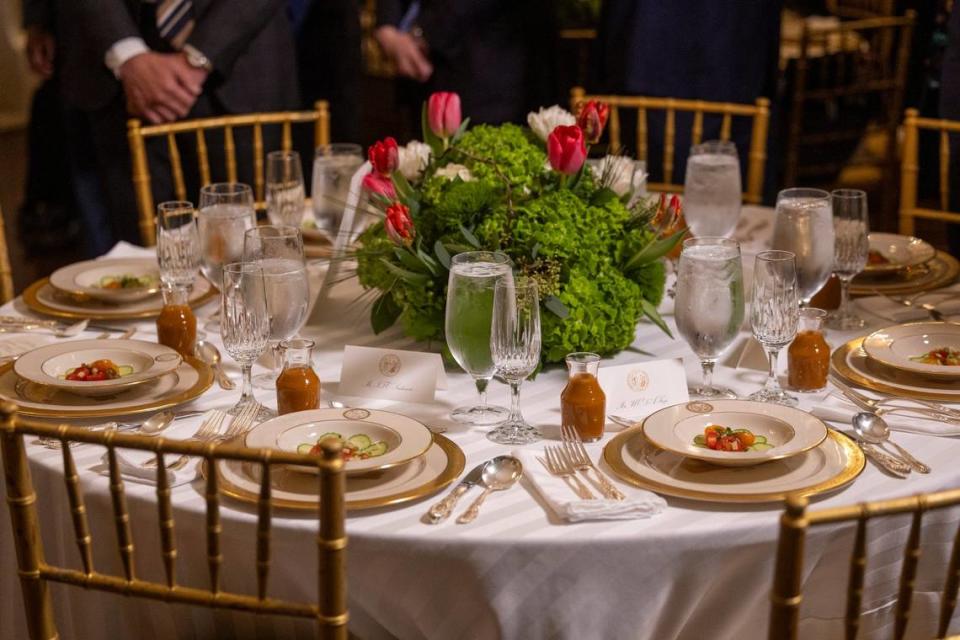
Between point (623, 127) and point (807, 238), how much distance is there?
7.55 feet

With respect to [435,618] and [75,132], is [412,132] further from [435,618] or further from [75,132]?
[435,618]

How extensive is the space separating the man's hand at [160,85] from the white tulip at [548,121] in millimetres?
1620

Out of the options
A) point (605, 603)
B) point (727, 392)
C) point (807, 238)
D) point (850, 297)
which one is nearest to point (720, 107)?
point (850, 297)

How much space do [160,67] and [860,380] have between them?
215 centimetres

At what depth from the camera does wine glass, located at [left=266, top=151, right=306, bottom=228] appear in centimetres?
222

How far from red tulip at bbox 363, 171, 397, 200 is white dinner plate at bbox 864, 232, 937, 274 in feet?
2.73

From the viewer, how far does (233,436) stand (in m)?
1.46

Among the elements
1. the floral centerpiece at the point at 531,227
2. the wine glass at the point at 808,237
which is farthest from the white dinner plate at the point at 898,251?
the floral centerpiece at the point at 531,227

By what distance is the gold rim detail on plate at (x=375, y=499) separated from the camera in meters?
1.26

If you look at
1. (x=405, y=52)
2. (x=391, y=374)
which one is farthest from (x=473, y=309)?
(x=405, y=52)

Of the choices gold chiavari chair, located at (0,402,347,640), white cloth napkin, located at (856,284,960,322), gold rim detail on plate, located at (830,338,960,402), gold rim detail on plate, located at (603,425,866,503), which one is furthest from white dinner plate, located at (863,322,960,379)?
gold chiavari chair, located at (0,402,347,640)

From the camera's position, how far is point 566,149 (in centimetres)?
167

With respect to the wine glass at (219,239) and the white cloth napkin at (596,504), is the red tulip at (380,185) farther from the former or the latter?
the white cloth napkin at (596,504)

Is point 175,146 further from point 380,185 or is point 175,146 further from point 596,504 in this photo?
point 596,504
